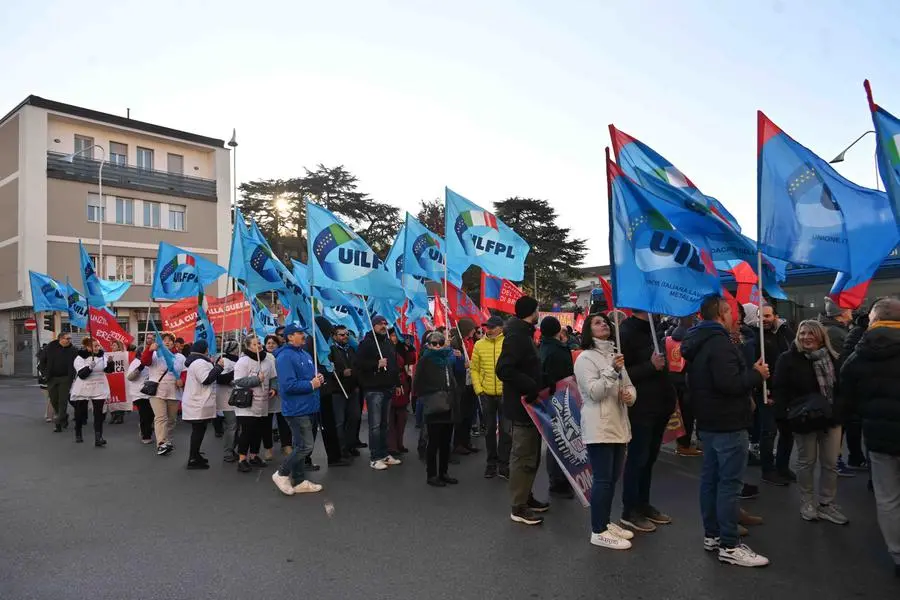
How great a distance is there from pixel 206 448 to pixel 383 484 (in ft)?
13.2

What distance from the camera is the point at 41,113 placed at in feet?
113

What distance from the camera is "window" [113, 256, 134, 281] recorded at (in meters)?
36.7

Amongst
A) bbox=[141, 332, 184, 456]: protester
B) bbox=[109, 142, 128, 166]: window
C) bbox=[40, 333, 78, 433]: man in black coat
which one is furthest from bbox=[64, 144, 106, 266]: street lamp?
bbox=[141, 332, 184, 456]: protester

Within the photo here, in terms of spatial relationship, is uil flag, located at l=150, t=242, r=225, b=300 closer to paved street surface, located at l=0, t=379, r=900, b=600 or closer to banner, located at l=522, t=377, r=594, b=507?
paved street surface, located at l=0, t=379, r=900, b=600

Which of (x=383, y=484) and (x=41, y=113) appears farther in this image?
(x=41, y=113)

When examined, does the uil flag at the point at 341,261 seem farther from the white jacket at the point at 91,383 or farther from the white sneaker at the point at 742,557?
the white sneaker at the point at 742,557

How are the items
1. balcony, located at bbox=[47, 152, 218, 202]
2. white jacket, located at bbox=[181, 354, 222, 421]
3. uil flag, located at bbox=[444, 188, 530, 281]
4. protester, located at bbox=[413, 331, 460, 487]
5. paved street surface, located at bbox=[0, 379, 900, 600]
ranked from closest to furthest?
1. paved street surface, located at bbox=[0, 379, 900, 600]
2. protester, located at bbox=[413, 331, 460, 487]
3. white jacket, located at bbox=[181, 354, 222, 421]
4. uil flag, located at bbox=[444, 188, 530, 281]
5. balcony, located at bbox=[47, 152, 218, 202]

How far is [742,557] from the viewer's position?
456cm

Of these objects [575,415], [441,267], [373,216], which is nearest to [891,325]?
[575,415]

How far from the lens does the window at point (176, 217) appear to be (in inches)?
1554

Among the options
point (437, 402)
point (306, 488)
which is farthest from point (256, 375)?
point (437, 402)

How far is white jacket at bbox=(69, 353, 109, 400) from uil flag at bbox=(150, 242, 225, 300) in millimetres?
1938

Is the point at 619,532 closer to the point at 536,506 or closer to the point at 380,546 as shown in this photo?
the point at 536,506

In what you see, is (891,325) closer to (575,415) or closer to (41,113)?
(575,415)
